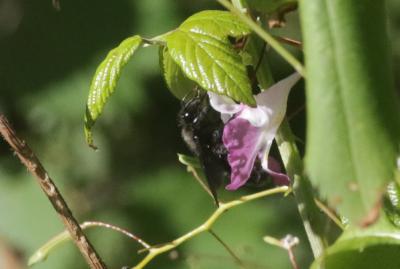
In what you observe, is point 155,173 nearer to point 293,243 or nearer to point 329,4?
point 293,243

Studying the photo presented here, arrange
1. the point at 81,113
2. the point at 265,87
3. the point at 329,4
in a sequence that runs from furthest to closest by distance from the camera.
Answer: the point at 81,113, the point at 265,87, the point at 329,4

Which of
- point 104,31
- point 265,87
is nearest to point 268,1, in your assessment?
point 265,87

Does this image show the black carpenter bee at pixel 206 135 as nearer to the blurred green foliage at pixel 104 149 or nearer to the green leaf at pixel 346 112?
the green leaf at pixel 346 112

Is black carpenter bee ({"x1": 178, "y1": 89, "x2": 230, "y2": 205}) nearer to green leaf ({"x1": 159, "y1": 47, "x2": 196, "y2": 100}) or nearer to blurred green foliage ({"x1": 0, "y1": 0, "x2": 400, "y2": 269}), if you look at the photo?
green leaf ({"x1": 159, "y1": 47, "x2": 196, "y2": 100})

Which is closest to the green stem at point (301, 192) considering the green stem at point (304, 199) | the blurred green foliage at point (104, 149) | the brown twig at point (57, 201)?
the green stem at point (304, 199)

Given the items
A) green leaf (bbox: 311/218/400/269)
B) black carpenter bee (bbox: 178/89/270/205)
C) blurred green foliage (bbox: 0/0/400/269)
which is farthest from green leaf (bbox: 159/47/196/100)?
blurred green foliage (bbox: 0/0/400/269)

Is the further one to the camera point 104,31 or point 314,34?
point 104,31

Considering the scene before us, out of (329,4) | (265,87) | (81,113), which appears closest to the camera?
(329,4)
